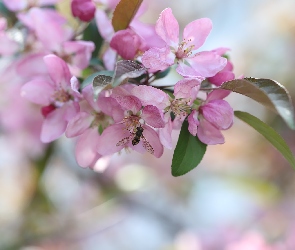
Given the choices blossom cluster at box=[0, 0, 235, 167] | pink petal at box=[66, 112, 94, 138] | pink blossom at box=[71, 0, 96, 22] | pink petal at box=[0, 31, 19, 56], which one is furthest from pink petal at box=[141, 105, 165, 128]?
pink petal at box=[0, 31, 19, 56]

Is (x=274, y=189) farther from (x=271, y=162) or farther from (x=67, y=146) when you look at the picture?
(x=67, y=146)

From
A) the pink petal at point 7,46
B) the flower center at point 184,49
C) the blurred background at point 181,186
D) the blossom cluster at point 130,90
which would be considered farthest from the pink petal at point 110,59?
the blurred background at point 181,186

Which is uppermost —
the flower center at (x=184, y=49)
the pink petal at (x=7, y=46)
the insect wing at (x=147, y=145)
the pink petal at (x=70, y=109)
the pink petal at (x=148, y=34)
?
the flower center at (x=184, y=49)

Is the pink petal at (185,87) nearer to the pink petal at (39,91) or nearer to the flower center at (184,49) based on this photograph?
the flower center at (184,49)

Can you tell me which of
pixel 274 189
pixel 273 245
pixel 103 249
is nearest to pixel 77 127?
pixel 273 245

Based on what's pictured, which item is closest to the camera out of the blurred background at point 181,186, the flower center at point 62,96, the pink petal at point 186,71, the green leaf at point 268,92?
the green leaf at point 268,92

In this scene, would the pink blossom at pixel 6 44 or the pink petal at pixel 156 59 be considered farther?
the pink blossom at pixel 6 44

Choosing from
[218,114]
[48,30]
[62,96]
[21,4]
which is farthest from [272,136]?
[21,4]

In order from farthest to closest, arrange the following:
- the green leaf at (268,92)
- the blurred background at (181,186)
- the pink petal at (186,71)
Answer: the blurred background at (181,186), the pink petal at (186,71), the green leaf at (268,92)
